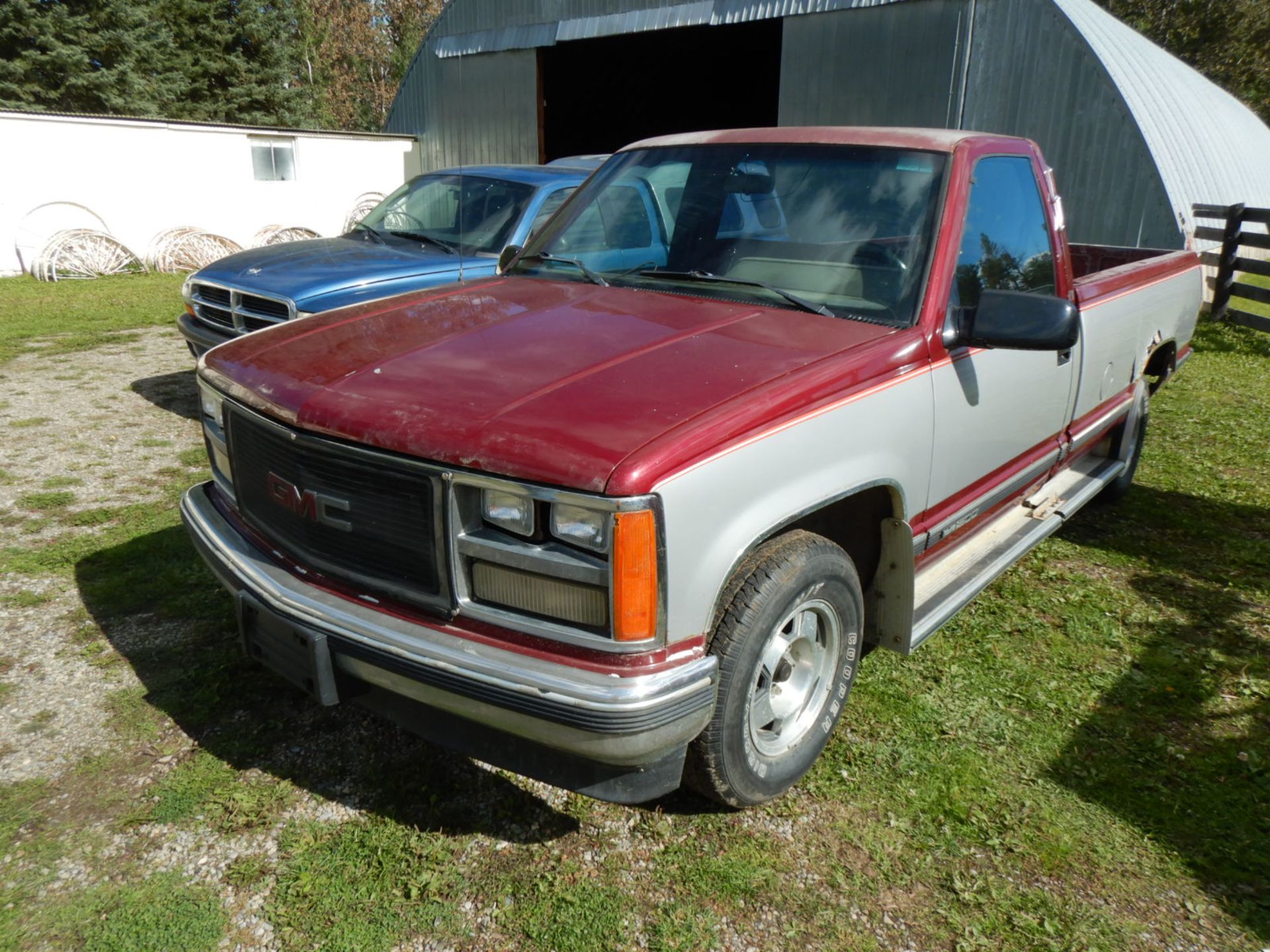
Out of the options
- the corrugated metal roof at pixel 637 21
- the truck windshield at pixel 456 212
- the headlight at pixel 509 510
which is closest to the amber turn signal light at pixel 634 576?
the headlight at pixel 509 510

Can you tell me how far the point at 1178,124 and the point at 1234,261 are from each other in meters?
2.73

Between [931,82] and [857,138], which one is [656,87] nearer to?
[931,82]

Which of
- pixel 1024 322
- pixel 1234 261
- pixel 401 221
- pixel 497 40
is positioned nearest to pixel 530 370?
pixel 1024 322

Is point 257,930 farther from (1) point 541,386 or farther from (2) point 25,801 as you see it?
(1) point 541,386

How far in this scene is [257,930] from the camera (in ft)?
8.27

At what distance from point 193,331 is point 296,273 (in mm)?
1034

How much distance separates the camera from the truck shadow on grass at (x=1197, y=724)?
2.93 metres

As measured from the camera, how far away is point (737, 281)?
3439 mm

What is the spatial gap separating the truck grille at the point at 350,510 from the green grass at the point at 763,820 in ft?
2.75

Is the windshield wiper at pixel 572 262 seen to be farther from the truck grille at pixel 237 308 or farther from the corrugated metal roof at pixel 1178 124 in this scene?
the corrugated metal roof at pixel 1178 124

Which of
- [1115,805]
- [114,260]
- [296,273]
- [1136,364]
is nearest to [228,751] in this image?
[1115,805]

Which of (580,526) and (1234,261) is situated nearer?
(580,526)

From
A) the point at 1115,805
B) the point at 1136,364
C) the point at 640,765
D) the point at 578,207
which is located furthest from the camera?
the point at 1136,364

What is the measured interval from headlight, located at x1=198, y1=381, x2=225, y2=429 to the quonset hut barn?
Result: 38.8 ft
